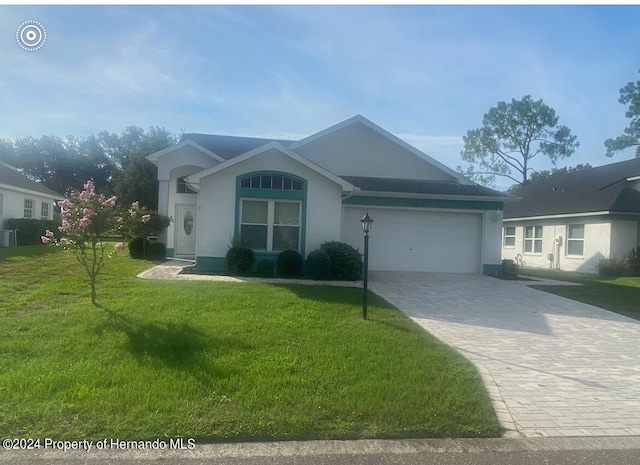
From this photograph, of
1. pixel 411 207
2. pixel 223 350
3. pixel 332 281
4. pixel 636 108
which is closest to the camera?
pixel 223 350

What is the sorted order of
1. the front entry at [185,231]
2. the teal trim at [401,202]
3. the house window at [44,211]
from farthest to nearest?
the house window at [44,211], the front entry at [185,231], the teal trim at [401,202]

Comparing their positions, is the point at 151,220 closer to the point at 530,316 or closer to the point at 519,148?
the point at 530,316

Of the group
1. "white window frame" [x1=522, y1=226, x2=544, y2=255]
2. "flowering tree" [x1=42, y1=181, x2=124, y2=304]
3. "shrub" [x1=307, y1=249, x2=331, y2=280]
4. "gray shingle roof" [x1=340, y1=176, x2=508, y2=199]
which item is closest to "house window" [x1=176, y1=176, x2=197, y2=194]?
"gray shingle roof" [x1=340, y1=176, x2=508, y2=199]

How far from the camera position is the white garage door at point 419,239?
50.8ft

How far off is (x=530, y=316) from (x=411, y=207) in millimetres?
6954

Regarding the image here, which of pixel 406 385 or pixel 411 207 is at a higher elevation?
pixel 411 207

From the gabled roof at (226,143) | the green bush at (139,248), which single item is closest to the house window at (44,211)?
the gabled roof at (226,143)

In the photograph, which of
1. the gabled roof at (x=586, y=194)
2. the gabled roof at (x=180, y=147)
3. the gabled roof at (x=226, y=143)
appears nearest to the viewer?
the gabled roof at (x=180, y=147)

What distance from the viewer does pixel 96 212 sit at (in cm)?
767

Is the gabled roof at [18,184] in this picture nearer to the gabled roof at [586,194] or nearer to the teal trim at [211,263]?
the teal trim at [211,263]

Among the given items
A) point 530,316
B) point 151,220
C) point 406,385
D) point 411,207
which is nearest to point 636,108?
point 411,207

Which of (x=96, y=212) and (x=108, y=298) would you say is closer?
(x=96, y=212)

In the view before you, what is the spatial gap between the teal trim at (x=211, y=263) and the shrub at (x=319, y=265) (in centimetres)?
272

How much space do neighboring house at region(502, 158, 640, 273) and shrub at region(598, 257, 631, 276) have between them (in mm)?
612
